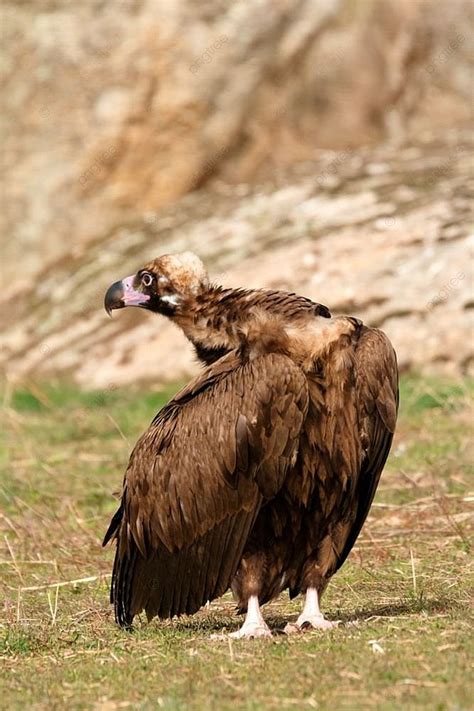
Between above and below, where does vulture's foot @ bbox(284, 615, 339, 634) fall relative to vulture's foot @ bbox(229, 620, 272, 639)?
below

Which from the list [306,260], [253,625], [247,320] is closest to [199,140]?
[306,260]

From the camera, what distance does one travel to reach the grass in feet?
17.1

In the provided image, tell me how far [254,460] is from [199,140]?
12759 millimetres

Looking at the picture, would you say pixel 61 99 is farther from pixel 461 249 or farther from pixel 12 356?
pixel 461 249

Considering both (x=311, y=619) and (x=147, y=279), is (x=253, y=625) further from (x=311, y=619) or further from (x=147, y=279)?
(x=147, y=279)

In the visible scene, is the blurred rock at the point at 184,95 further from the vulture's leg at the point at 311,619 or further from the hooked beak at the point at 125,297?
the vulture's leg at the point at 311,619

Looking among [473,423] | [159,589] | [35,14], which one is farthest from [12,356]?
[159,589]

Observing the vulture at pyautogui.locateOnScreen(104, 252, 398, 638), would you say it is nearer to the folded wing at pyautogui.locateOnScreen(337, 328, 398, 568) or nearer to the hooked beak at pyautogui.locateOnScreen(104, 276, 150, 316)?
the folded wing at pyautogui.locateOnScreen(337, 328, 398, 568)

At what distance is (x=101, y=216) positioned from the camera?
18.7 m

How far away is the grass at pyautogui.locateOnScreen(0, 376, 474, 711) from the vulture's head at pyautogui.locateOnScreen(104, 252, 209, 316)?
146cm

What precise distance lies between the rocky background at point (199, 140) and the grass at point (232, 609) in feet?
13.2

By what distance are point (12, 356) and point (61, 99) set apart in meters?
3.15

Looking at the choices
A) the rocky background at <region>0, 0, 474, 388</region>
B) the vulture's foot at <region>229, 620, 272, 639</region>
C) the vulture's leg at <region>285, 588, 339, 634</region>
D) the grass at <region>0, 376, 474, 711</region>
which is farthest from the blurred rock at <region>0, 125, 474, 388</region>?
the vulture's foot at <region>229, 620, 272, 639</region>

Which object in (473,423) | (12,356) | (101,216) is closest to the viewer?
(473,423)
